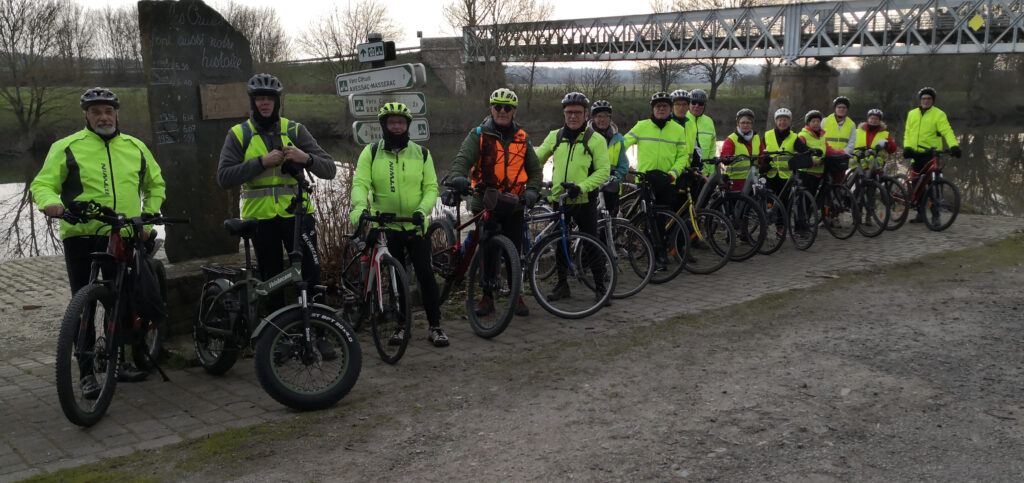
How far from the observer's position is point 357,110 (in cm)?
799

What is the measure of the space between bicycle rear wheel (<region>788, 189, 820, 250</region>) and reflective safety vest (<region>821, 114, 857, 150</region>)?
2015 millimetres

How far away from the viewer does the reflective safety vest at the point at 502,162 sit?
6.88 m

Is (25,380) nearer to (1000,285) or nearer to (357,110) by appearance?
(357,110)

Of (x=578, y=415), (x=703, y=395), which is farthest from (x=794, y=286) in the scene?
(x=578, y=415)

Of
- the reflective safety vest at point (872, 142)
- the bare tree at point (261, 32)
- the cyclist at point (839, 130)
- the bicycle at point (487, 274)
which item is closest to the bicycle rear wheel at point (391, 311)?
the bicycle at point (487, 274)

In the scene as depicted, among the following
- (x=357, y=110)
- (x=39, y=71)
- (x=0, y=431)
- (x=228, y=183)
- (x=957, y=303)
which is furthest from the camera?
(x=39, y=71)

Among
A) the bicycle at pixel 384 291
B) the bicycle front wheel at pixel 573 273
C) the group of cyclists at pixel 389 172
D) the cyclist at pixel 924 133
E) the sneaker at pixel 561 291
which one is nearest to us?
the group of cyclists at pixel 389 172

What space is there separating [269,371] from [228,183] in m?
1.38

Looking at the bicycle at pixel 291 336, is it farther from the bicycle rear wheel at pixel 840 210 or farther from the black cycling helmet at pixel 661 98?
the bicycle rear wheel at pixel 840 210

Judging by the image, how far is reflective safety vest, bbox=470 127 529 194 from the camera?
6.88m

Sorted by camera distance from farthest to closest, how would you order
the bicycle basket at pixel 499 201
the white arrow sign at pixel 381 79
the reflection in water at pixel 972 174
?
the reflection in water at pixel 972 174, the white arrow sign at pixel 381 79, the bicycle basket at pixel 499 201

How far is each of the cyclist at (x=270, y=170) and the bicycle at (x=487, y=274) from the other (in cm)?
124

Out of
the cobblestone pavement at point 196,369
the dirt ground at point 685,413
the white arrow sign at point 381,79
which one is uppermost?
the white arrow sign at point 381,79

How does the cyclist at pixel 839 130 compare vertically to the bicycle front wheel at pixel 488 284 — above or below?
above
